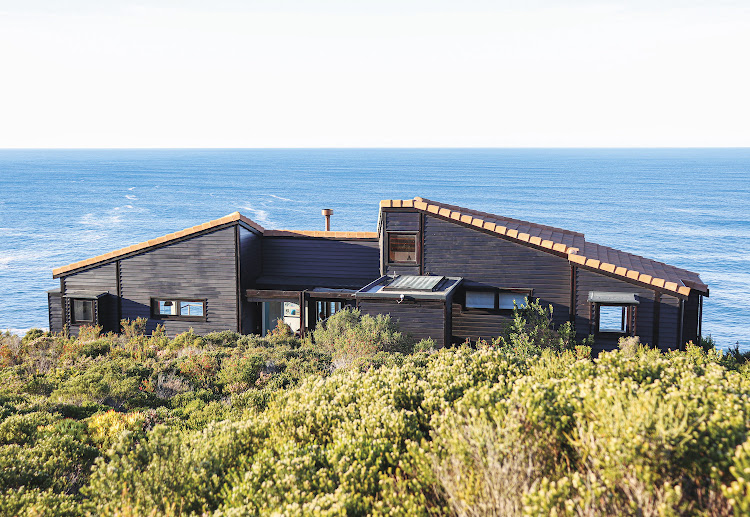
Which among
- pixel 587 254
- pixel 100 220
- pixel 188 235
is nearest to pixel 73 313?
pixel 188 235

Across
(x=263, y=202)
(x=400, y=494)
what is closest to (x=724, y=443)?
(x=400, y=494)

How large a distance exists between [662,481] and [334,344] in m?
14.3

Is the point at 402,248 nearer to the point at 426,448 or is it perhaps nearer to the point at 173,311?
the point at 173,311

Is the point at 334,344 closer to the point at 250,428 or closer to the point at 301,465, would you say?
the point at 250,428

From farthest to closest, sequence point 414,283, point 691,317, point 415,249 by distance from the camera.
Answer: point 415,249, point 414,283, point 691,317

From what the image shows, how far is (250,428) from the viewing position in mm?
9406

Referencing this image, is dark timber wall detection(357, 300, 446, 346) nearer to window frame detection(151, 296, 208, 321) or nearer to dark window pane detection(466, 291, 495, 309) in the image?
dark window pane detection(466, 291, 495, 309)

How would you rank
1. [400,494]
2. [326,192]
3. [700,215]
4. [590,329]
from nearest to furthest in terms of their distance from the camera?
[400,494]
[590,329]
[700,215]
[326,192]

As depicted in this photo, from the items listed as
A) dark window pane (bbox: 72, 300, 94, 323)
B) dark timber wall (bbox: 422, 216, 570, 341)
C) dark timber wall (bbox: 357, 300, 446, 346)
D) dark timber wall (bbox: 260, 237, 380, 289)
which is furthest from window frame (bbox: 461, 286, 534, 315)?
dark window pane (bbox: 72, 300, 94, 323)

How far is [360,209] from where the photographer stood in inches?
4663

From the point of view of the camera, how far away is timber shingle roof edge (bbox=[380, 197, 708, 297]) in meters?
21.8

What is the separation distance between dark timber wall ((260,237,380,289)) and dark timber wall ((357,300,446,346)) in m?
5.23

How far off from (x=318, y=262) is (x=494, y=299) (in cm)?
774

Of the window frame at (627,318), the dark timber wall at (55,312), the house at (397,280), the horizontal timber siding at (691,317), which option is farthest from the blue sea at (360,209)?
the window frame at (627,318)
